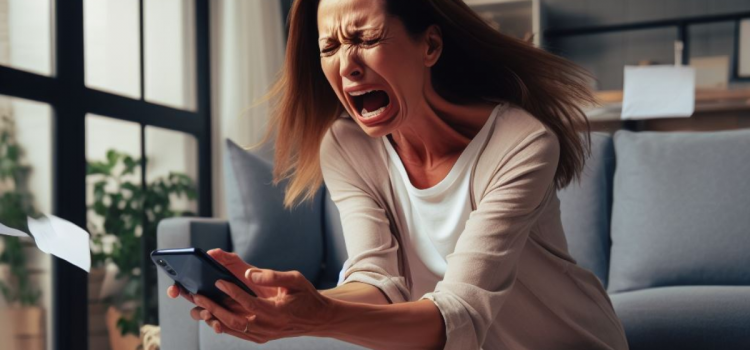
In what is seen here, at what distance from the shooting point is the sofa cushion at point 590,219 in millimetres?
2139

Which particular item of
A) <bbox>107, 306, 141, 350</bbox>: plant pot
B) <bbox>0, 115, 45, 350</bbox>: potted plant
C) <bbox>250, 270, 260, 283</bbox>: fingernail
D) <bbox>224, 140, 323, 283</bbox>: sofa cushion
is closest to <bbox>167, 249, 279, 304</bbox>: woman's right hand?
<bbox>250, 270, 260, 283</bbox>: fingernail

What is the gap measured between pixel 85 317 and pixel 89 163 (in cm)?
52

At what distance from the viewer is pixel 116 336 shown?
2.89 metres

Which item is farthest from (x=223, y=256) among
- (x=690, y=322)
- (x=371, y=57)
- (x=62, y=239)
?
(x=690, y=322)

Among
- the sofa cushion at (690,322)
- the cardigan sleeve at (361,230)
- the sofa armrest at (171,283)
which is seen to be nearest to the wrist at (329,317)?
the cardigan sleeve at (361,230)

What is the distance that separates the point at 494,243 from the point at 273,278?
1.17 feet

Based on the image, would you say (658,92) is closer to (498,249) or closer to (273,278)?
(498,249)

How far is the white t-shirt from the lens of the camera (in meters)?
1.16

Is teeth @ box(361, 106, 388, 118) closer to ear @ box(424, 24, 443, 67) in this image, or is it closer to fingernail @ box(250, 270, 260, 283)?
ear @ box(424, 24, 443, 67)

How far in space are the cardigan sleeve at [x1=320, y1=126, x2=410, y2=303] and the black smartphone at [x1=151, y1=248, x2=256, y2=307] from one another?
0.32 metres

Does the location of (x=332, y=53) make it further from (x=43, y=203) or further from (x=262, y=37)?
(x=262, y=37)

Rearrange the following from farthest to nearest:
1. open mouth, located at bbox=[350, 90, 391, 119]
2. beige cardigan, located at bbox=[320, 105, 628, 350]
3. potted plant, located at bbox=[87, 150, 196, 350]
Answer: potted plant, located at bbox=[87, 150, 196, 350]
open mouth, located at bbox=[350, 90, 391, 119]
beige cardigan, located at bbox=[320, 105, 628, 350]

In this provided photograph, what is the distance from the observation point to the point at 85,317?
2.65 m

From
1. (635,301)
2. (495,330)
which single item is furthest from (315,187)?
(635,301)
